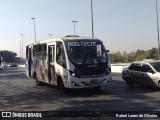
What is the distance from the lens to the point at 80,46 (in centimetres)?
1678

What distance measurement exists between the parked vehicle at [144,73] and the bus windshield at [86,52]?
92.1 inches

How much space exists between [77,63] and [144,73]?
3.83 metres

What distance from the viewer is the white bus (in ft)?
52.5

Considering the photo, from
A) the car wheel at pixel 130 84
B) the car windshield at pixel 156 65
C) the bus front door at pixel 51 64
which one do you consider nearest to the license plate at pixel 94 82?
the bus front door at pixel 51 64

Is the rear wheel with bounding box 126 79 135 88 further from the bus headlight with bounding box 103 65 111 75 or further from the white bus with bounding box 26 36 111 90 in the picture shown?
the bus headlight with bounding box 103 65 111 75

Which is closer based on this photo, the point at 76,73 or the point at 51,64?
the point at 76,73

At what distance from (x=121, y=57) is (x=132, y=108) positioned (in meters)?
109

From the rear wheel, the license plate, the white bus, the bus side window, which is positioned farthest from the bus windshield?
the rear wheel

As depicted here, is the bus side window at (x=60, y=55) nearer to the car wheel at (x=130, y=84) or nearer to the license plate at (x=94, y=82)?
the license plate at (x=94, y=82)

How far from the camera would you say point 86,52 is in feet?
54.9

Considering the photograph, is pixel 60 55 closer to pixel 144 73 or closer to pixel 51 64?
pixel 51 64

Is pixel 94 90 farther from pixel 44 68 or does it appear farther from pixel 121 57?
pixel 121 57

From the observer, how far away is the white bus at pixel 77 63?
1602 centimetres

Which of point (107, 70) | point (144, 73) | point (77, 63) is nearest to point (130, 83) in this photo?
point (144, 73)
